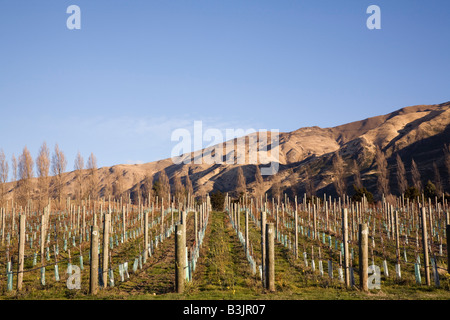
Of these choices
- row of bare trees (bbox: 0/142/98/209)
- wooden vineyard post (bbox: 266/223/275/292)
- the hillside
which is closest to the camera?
wooden vineyard post (bbox: 266/223/275/292)

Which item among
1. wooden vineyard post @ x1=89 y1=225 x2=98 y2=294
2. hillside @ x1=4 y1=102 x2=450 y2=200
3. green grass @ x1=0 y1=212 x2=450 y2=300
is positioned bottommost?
green grass @ x1=0 y1=212 x2=450 y2=300

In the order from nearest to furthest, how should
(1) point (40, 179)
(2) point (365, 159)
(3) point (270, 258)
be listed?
(3) point (270, 258) → (1) point (40, 179) → (2) point (365, 159)

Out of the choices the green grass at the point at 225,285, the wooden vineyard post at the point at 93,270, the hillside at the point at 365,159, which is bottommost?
the green grass at the point at 225,285

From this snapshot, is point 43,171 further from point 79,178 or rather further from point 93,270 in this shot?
point 93,270

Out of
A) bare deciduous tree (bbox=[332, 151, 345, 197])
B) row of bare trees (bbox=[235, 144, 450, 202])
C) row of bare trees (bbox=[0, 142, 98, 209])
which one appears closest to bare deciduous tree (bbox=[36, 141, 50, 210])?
row of bare trees (bbox=[0, 142, 98, 209])

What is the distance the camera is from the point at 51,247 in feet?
73.9

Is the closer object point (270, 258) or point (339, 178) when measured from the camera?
point (270, 258)

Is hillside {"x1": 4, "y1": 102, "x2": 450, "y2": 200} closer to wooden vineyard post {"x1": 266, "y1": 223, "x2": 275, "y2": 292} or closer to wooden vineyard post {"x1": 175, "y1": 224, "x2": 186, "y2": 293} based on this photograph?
wooden vineyard post {"x1": 175, "y1": 224, "x2": 186, "y2": 293}

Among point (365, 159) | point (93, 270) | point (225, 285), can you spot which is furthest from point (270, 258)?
point (365, 159)

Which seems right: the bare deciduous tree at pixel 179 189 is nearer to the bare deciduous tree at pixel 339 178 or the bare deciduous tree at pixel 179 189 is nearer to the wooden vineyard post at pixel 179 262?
the bare deciduous tree at pixel 339 178

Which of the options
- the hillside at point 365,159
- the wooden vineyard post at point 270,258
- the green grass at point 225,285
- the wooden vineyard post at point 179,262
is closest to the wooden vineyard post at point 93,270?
the green grass at point 225,285

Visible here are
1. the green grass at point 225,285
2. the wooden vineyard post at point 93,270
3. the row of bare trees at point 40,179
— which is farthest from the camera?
the row of bare trees at point 40,179

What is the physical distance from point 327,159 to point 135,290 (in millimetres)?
124914
